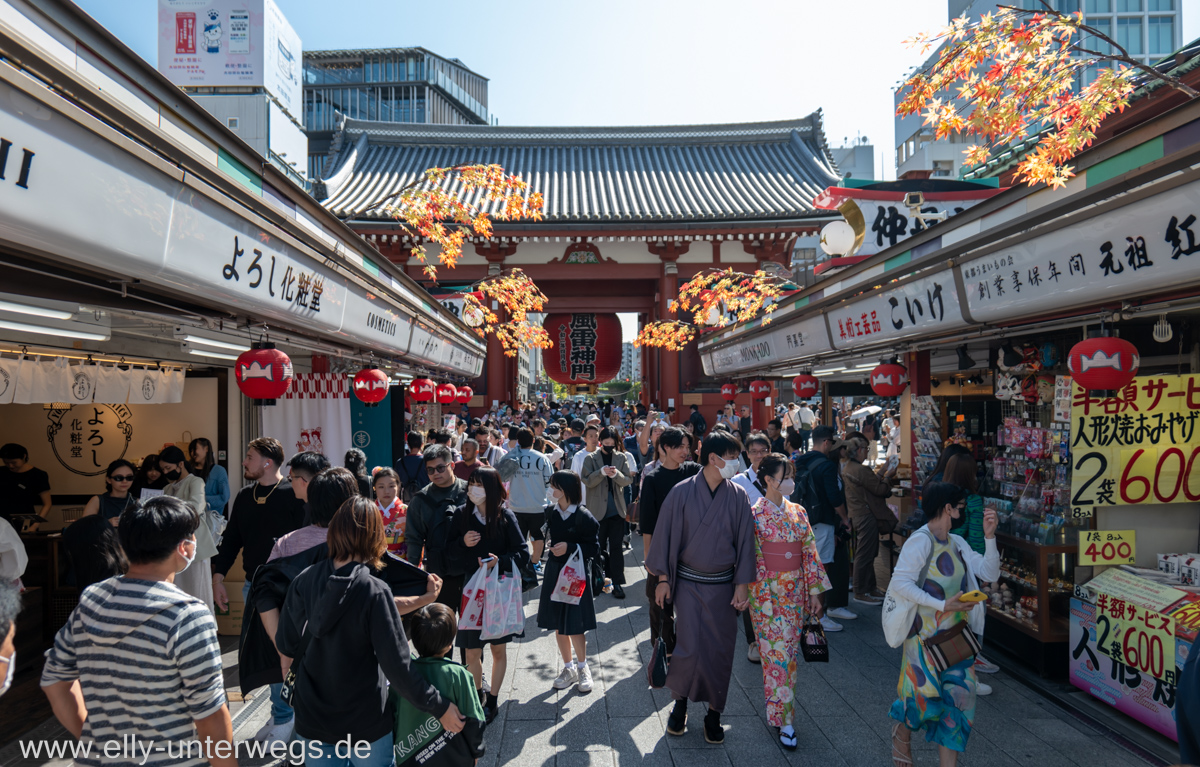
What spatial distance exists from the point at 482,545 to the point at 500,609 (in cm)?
45

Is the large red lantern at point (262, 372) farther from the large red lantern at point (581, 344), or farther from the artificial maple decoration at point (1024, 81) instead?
the large red lantern at point (581, 344)

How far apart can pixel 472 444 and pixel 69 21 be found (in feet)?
17.5

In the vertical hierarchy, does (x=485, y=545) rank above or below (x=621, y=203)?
below

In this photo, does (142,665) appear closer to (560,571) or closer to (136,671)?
(136,671)

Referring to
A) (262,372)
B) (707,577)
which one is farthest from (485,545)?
(262,372)

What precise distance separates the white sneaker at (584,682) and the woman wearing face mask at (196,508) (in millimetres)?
3505

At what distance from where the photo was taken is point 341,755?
9.76 ft

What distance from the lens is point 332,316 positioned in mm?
5523

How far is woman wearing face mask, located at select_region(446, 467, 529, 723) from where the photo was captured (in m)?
4.63

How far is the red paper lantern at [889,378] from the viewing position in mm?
7746

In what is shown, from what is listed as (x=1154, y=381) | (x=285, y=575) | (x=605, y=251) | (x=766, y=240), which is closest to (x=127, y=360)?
(x=285, y=575)

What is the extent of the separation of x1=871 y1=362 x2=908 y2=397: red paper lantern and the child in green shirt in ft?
20.0

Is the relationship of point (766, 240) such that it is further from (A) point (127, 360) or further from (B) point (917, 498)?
(A) point (127, 360)

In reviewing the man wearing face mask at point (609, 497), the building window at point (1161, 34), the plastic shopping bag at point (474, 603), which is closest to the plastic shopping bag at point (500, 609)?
the plastic shopping bag at point (474, 603)
